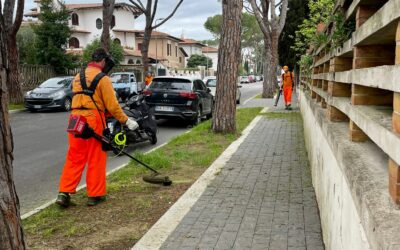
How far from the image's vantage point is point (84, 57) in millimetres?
34688

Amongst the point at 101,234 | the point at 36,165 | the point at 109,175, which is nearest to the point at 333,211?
the point at 101,234

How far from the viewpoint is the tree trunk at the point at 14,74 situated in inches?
797

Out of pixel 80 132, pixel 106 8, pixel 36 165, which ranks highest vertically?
pixel 106 8

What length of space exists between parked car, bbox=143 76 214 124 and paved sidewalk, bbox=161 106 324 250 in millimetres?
5862

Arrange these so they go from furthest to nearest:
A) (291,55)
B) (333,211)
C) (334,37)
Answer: (291,55), (334,37), (333,211)

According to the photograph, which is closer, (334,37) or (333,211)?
(333,211)

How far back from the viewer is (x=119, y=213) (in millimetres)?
5340

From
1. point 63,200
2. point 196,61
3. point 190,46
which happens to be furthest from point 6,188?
point 190,46

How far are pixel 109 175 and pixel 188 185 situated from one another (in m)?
1.52

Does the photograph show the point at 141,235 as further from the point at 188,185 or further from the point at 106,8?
the point at 106,8

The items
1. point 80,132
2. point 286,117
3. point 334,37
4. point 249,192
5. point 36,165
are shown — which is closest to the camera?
point 334,37

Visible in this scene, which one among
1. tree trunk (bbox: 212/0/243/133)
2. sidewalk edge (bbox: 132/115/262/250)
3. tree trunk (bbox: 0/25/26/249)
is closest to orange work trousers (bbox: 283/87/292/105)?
tree trunk (bbox: 212/0/243/133)

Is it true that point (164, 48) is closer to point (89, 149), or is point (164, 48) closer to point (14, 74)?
point (14, 74)

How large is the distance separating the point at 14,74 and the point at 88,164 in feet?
55.7
